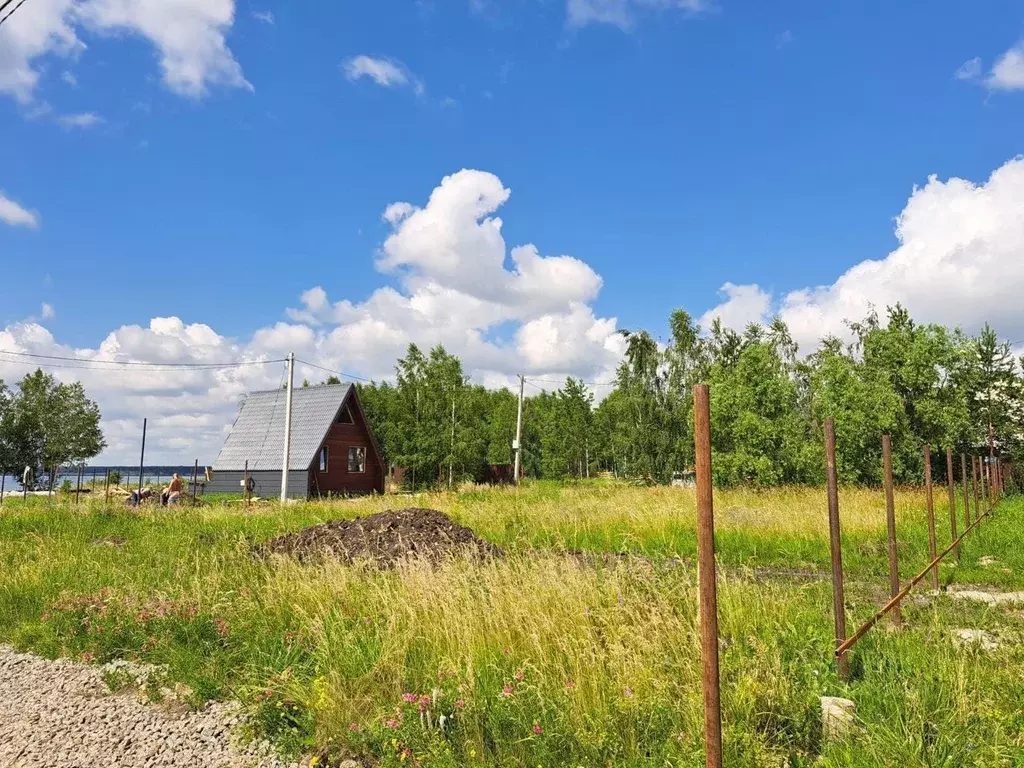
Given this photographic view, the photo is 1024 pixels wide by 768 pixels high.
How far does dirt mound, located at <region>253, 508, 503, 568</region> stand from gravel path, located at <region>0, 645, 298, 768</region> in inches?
151

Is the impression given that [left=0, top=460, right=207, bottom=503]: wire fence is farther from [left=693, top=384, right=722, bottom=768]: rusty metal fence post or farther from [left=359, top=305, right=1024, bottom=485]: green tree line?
[left=693, top=384, right=722, bottom=768]: rusty metal fence post

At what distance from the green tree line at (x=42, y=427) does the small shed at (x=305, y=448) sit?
3005 centimetres

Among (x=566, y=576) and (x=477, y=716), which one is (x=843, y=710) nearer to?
(x=477, y=716)

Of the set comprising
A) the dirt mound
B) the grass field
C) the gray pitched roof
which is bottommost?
the grass field

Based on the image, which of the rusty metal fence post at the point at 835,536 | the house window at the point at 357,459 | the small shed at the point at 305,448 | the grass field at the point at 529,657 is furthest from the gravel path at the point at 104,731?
→ the house window at the point at 357,459

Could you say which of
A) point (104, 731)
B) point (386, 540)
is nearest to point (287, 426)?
point (386, 540)

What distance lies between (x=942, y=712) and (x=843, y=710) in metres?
0.60

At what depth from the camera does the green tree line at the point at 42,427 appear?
182 feet

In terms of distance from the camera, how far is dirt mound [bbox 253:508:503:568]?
30.7 ft

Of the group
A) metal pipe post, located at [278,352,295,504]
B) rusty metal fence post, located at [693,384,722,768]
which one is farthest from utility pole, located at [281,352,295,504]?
rusty metal fence post, located at [693,384,722,768]

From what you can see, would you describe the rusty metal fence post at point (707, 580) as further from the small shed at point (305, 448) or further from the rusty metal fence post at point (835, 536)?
the small shed at point (305, 448)

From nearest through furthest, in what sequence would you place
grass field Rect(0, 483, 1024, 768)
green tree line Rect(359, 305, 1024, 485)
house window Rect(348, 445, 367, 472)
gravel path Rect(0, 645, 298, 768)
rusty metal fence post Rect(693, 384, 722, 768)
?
rusty metal fence post Rect(693, 384, 722, 768), grass field Rect(0, 483, 1024, 768), gravel path Rect(0, 645, 298, 768), green tree line Rect(359, 305, 1024, 485), house window Rect(348, 445, 367, 472)

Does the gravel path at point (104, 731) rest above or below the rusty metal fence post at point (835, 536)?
below

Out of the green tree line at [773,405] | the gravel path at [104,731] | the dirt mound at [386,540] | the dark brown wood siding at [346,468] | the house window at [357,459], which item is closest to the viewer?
the gravel path at [104,731]
